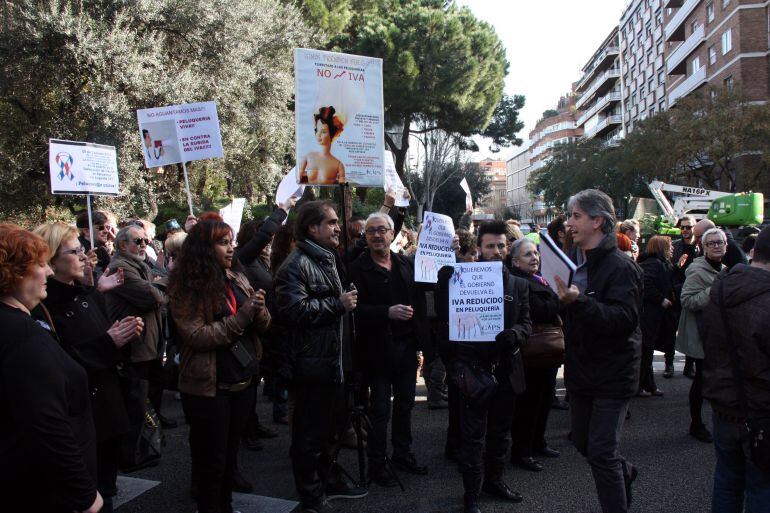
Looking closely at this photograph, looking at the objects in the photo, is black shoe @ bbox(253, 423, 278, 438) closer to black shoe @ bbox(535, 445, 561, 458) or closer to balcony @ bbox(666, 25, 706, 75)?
black shoe @ bbox(535, 445, 561, 458)

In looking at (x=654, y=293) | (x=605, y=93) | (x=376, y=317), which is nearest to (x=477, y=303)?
(x=376, y=317)

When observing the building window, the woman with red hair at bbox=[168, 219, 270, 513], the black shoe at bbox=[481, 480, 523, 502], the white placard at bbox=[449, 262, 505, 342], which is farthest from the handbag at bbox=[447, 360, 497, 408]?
the building window

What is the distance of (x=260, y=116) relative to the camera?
1716 centimetres

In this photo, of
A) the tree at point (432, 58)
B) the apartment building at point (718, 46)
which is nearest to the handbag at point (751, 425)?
the tree at point (432, 58)

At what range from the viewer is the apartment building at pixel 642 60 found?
182ft

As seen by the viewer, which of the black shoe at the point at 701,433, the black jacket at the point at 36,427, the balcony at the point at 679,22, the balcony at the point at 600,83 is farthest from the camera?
the balcony at the point at 600,83

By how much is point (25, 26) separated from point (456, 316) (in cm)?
1347

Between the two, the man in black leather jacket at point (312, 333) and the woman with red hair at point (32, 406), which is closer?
the woman with red hair at point (32, 406)

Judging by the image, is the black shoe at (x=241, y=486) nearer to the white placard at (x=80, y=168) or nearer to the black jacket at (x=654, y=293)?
the white placard at (x=80, y=168)

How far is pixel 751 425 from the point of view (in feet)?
8.86

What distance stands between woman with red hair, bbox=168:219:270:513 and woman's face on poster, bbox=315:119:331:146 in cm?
118

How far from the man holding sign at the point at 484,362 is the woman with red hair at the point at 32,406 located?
7.38ft

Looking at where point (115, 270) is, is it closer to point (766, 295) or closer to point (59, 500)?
point (59, 500)

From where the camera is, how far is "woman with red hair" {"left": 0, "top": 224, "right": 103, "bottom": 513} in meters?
1.88
